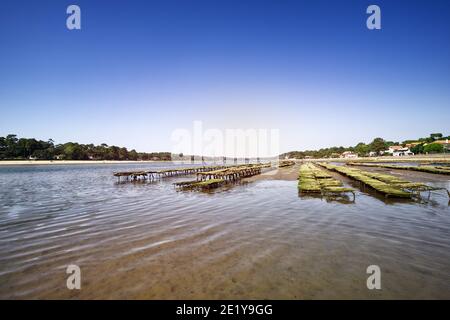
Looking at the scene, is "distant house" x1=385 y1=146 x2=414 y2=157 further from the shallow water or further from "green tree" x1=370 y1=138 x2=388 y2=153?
the shallow water

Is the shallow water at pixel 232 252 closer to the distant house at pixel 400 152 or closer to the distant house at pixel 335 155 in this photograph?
the distant house at pixel 400 152

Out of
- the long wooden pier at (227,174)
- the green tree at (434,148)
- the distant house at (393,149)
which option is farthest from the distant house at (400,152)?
the long wooden pier at (227,174)

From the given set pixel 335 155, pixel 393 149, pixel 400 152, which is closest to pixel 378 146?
pixel 393 149

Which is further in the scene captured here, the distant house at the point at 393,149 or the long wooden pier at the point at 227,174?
the distant house at the point at 393,149

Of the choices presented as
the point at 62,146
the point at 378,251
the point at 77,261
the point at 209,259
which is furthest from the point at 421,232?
the point at 62,146

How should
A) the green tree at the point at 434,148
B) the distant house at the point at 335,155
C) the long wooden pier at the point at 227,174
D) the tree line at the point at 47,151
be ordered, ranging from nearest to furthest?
the long wooden pier at the point at 227,174 < the green tree at the point at 434,148 < the tree line at the point at 47,151 < the distant house at the point at 335,155

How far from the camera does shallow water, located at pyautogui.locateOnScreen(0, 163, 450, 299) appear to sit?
19.5ft

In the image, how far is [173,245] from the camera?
29.7 feet

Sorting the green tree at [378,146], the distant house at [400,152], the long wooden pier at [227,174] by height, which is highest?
the green tree at [378,146]

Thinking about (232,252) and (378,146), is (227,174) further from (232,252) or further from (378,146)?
(378,146)

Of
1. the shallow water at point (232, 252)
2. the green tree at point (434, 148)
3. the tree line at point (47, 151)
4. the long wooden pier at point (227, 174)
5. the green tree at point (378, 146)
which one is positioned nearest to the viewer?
the shallow water at point (232, 252)

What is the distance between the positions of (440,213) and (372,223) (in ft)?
17.9

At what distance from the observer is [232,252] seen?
8281mm

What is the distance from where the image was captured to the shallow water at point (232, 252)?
5941mm
